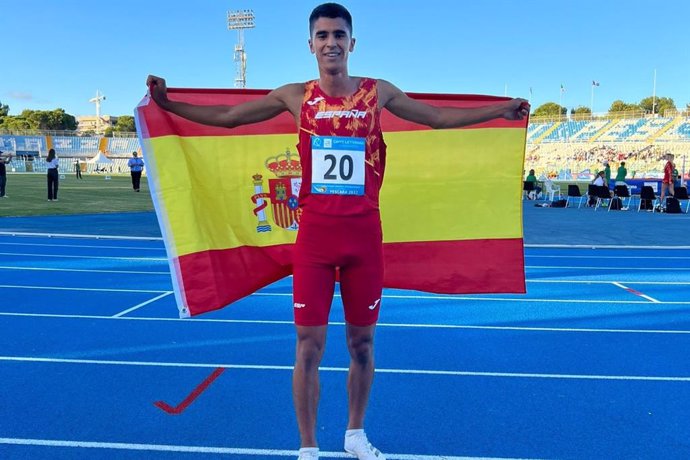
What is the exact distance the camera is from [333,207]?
2701 mm

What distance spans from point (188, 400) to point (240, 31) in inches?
2778

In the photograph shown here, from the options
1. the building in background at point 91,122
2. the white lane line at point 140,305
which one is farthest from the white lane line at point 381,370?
the building in background at point 91,122

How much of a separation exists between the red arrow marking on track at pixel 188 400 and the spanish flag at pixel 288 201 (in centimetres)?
62

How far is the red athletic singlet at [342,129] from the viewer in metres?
2.72

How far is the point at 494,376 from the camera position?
425cm

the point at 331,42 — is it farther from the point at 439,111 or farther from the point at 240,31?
the point at 240,31

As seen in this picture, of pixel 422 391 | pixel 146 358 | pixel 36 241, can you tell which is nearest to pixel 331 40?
pixel 422 391

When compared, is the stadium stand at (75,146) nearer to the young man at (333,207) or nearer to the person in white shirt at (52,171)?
the person in white shirt at (52,171)

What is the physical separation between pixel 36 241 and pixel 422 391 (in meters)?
9.63

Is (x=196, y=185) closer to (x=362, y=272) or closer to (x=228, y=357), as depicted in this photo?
(x=362, y=272)

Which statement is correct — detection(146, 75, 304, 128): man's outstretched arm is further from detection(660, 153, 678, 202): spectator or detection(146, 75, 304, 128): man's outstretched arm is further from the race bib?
detection(660, 153, 678, 202): spectator

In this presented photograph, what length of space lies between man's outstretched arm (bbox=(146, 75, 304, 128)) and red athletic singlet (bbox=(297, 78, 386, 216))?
0.15m

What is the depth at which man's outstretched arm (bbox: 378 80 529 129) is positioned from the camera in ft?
9.73

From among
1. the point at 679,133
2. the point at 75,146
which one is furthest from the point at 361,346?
the point at 75,146
